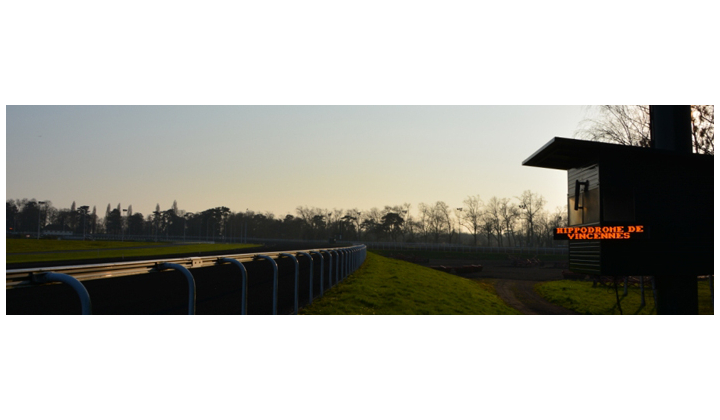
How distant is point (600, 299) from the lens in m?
20.4

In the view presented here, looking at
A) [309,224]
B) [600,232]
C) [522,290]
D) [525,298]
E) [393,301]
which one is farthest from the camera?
[309,224]

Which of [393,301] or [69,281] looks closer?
[69,281]

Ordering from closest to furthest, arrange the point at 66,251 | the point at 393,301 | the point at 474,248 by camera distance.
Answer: the point at 393,301 → the point at 66,251 → the point at 474,248

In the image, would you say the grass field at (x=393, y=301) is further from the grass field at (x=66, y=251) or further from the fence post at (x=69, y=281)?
the grass field at (x=66, y=251)

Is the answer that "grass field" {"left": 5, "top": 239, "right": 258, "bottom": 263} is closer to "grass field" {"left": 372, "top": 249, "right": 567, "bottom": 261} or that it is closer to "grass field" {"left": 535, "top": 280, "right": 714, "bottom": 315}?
"grass field" {"left": 535, "top": 280, "right": 714, "bottom": 315}

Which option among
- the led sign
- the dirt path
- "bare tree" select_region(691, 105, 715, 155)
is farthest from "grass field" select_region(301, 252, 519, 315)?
"bare tree" select_region(691, 105, 715, 155)

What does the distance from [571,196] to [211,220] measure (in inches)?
4217

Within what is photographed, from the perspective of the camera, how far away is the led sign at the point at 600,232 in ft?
33.4

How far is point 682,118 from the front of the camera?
12.4 metres

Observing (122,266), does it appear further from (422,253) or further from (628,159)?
(422,253)

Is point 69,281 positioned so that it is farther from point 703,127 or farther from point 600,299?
point 703,127

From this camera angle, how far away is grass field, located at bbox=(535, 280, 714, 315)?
57.5 feet

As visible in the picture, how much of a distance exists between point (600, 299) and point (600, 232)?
456 inches

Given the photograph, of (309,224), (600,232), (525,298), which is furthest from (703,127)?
(309,224)
